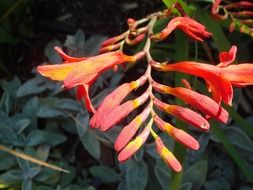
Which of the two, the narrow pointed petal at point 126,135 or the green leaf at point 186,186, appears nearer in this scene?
the narrow pointed petal at point 126,135

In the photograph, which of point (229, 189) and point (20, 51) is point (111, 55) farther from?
point (20, 51)

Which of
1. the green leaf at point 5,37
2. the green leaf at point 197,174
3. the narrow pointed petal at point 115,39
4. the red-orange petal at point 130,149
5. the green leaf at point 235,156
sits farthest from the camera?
the green leaf at point 5,37

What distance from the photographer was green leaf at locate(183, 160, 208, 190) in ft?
5.13

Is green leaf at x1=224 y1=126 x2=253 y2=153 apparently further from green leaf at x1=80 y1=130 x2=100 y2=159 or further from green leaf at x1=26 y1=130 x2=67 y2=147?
green leaf at x1=26 y1=130 x2=67 y2=147

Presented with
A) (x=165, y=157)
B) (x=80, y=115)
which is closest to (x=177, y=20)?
(x=165, y=157)

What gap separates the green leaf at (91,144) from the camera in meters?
1.64

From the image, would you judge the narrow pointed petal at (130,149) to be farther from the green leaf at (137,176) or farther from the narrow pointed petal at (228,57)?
the green leaf at (137,176)

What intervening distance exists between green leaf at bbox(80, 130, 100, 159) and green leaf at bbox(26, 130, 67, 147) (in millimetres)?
66

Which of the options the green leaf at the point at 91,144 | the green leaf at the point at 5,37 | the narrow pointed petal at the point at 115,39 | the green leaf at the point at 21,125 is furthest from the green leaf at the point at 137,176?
the green leaf at the point at 5,37

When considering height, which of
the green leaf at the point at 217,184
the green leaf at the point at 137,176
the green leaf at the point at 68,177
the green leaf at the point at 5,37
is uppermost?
the green leaf at the point at 5,37

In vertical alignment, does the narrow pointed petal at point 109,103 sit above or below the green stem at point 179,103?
above

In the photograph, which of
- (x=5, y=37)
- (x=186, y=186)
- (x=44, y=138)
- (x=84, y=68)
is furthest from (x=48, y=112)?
(x=84, y=68)

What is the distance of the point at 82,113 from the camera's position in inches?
66.8

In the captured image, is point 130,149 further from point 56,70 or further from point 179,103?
point 179,103
